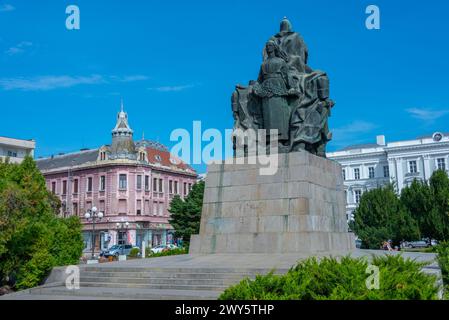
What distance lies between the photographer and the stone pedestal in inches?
537

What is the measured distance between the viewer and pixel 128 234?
61.3m

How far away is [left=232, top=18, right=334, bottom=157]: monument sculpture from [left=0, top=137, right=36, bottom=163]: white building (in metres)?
50.1

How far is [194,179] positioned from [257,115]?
61.2 m

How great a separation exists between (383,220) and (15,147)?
146ft

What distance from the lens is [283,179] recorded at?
14336mm

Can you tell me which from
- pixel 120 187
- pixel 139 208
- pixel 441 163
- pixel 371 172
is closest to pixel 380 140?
pixel 371 172

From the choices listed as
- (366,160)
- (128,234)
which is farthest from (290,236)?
(366,160)

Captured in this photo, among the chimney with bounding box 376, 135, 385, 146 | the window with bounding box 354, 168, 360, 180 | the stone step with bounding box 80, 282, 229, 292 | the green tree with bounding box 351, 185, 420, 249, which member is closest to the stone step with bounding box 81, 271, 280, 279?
the stone step with bounding box 80, 282, 229, 292

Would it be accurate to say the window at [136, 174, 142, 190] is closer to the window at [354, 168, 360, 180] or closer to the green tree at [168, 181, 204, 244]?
the green tree at [168, 181, 204, 244]

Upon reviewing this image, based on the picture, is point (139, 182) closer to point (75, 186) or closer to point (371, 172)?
point (75, 186)

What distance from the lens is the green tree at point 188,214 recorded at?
137ft

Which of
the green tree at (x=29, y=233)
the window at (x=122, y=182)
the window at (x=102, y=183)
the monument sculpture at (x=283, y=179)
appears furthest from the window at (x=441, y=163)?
the green tree at (x=29, y=233)

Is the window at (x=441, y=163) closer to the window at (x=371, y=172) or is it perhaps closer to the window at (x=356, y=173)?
the window at (x=371, y=172)
